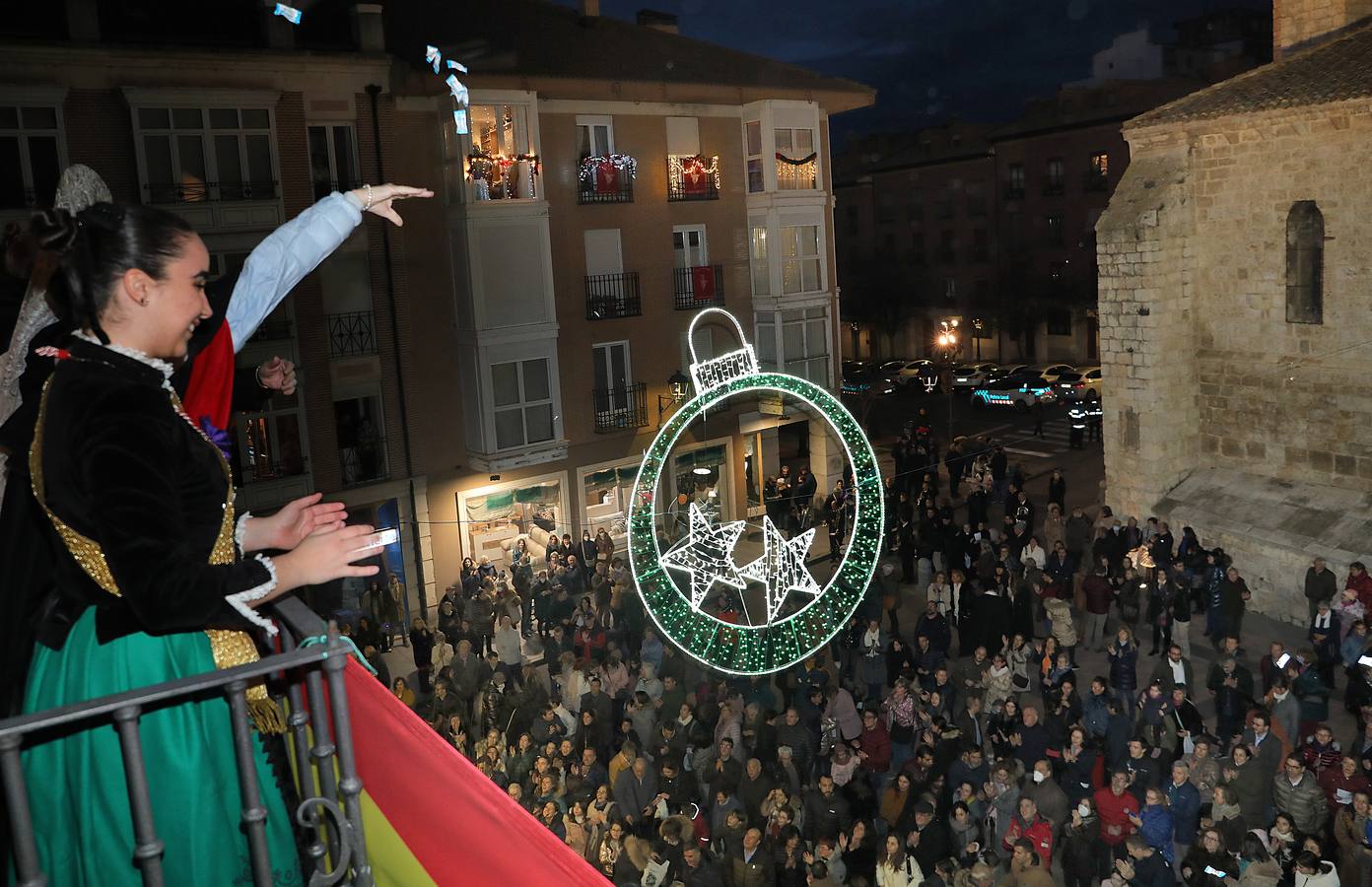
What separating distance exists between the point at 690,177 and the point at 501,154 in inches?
160

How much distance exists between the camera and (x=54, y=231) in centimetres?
213

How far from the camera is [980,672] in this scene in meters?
11.0

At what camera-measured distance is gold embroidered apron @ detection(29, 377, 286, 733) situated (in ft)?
6.84

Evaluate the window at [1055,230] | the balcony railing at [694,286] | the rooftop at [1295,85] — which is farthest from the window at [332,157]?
the window at [1055,230]

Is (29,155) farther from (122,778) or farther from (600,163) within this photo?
(122,778)

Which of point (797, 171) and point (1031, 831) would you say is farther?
point (797, 171)

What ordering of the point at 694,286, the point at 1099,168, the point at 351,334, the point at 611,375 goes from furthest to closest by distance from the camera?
the point at 1099,168 < the point at 694,286 < the point at 611,375 < the point at 351,334

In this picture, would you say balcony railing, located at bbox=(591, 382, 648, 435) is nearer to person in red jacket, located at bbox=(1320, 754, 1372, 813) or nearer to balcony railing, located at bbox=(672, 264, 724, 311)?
balcony railing, located at bbox=(672, 264, 724, 311)

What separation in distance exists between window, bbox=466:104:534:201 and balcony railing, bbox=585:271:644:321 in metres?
2.25

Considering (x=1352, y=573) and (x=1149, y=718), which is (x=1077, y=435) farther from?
(x=1149, y=718)

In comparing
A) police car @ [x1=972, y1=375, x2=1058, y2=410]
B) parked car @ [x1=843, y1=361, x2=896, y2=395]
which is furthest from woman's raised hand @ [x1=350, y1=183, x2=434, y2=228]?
parked car @ [x1=843, y1=361, x2=896, y2=395]

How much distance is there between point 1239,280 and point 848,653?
29.5 ft

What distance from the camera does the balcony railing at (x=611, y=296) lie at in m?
20.1

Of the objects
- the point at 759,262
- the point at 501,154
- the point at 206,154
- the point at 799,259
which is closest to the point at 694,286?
the point at 759,262
